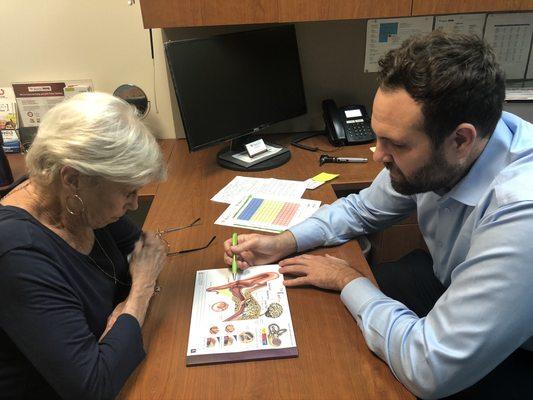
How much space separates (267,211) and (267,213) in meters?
0.01

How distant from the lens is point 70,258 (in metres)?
0.98

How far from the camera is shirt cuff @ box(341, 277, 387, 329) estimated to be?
101 cm

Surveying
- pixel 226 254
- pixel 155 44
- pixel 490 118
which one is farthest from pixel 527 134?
pixel 155 44

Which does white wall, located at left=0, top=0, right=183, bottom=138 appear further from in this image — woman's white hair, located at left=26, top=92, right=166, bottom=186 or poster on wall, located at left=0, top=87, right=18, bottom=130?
woman's white hair, located at left=26, top=92, right=166, bottom=186

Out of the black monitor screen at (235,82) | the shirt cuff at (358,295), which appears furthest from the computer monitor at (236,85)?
the shirt cuff at (358,295)

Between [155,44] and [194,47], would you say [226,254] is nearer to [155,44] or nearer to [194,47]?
[194,47]

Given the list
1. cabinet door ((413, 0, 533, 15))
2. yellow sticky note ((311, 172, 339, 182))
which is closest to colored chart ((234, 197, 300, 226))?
yellow sticky note ((311, 172, 339, 182))

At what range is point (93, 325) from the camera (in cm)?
102

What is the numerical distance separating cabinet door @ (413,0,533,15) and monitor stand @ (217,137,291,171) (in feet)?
2.52

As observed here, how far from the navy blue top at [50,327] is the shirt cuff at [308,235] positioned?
521 mm

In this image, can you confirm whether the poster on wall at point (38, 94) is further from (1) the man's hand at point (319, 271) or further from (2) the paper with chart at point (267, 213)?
(1) the man's hand at point (319, 271)

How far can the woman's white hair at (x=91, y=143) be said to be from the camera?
0.88 m

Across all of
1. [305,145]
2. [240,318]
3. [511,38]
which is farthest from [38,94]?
[511,38]

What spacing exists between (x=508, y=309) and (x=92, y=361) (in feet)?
2.63
